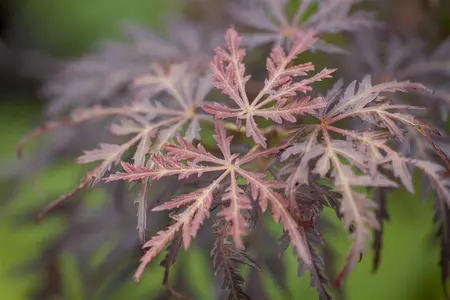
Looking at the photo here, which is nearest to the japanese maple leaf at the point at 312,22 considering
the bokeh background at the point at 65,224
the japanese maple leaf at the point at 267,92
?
the japanese maple leaf at the point at 267,92

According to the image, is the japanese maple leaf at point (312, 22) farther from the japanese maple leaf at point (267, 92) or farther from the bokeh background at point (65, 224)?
the bokeh background at point (65, 224)

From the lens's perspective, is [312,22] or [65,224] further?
[65,224]

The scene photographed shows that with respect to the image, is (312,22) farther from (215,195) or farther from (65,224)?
(65,224)

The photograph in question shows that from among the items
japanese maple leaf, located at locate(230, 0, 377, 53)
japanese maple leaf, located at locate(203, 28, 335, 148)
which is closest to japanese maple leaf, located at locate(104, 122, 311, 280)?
japanese maple leaf, located at locate(203, 28, 335, 148)

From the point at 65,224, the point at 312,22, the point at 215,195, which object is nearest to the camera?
the point at 215,195

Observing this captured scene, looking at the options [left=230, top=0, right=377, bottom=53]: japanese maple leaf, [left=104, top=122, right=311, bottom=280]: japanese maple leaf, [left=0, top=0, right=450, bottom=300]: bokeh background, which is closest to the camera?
[left=104, top=122, right=311, bottom=280]: japanese maple leaf

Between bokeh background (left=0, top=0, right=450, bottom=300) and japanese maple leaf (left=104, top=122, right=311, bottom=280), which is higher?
japanese maple leaf (left=104, top=122, right=311, bottom=280)

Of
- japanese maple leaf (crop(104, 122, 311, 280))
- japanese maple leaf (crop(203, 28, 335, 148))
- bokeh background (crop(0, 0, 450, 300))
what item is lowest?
bokeh background (crop(0, 0, 450, 300))

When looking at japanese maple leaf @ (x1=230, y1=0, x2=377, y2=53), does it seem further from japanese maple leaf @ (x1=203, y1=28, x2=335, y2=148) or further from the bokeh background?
the bokeh background

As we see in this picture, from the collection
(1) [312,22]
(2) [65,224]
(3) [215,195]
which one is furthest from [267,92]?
(2) [65,224]
